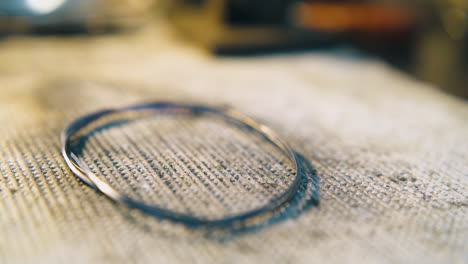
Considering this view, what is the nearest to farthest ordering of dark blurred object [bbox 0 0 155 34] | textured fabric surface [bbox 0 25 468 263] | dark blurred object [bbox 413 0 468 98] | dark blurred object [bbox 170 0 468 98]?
textured fabric surface [bbox 0 25 468 263]
dark blurred object [bbox 0 0 155 34]
dark blurred object [bbox 170 0 468 98]
dark blurred object [bbox 413 0 468 98]

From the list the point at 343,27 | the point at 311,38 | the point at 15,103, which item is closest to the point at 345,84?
the point at 311,38

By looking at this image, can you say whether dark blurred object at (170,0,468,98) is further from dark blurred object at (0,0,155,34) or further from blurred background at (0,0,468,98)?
dark blurred object at (0,0,155,34)

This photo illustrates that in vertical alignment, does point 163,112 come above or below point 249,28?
below

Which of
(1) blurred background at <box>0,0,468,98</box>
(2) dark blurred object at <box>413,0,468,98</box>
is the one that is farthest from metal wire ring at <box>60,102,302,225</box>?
(2) dark blurred object at <box>413,0,468,98</box>

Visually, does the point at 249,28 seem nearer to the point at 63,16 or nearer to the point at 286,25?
the point at 286,25

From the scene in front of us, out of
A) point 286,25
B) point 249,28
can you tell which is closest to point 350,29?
point 286,25

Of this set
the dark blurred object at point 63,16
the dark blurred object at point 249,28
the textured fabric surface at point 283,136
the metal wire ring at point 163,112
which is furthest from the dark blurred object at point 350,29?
the metal wire ring at point 163,112
